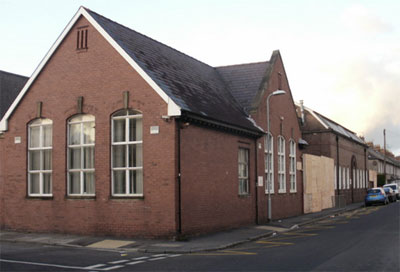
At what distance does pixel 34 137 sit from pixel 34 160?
1011mm

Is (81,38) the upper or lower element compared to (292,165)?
upper

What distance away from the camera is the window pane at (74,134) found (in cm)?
2091

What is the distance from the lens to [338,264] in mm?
12156

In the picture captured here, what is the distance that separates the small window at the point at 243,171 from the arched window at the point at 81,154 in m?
7.53

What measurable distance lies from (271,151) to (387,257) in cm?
1542

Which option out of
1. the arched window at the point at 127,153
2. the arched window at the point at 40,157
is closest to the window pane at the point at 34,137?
the arched window at the point at 40,157

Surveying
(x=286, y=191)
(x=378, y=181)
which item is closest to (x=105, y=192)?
(x=286, y=191)

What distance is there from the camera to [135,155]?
Result: 19484mm

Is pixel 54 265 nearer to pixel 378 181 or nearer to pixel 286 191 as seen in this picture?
pixel 286 191

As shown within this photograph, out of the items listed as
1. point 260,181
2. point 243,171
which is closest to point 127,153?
point 243,171

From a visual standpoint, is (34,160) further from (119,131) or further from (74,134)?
(119,131)

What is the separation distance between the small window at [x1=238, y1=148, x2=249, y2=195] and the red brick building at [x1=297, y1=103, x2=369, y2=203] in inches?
868

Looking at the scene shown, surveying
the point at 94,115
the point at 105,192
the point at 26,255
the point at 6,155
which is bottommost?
the point at 26,255

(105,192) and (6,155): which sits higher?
(6,155)
